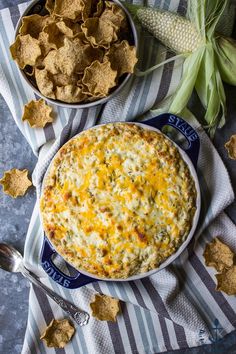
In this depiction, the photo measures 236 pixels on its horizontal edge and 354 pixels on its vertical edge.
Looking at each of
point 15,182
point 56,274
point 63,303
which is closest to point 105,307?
point 63,303

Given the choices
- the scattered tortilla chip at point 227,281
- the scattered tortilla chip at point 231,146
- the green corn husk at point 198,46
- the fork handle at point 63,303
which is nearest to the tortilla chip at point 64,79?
the green corn husk at point 198,46

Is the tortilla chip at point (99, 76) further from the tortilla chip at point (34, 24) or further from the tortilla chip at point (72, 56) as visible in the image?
the tortilla chip at point (34, 24)

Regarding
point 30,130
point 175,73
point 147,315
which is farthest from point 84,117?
→ point 147,315

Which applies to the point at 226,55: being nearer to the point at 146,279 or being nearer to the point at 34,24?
the point at 34,24

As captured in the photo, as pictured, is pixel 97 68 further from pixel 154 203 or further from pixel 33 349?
pixel 33 349

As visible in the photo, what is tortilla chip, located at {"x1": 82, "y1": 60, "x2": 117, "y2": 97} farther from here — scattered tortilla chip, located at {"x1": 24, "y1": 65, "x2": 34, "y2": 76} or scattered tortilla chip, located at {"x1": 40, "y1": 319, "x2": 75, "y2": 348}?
scattered tortilla chip, located at {"x1": 40, "y1": 319, "x2": 75, "y2": 348}

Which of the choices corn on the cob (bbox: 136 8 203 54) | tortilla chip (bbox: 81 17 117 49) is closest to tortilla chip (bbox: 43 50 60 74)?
tortilla chip (bbox: 81 17 117 49)
